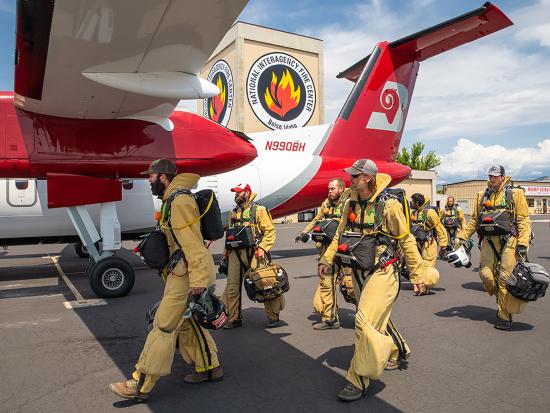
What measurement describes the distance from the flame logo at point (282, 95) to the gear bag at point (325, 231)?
83.8 ft

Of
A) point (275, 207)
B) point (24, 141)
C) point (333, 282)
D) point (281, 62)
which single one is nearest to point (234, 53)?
point (281, 62)

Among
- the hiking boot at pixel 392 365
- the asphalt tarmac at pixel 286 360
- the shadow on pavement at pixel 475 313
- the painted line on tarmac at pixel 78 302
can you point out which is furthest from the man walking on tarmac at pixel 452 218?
the painted line on tarmac at pixel 78 302

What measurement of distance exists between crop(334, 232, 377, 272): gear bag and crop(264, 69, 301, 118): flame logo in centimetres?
2777

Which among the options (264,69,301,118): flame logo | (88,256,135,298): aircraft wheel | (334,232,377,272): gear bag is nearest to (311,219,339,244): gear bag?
(334,232,377,272): gear bag

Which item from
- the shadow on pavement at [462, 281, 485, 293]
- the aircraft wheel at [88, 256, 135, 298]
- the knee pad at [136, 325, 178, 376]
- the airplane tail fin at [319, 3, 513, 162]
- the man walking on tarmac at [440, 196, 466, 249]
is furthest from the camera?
→ the man walking on tarmac at [440, 196, 466, 249]

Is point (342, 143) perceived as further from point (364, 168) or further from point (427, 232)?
point (364, 168)

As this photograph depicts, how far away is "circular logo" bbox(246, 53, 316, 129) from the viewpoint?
3031cm

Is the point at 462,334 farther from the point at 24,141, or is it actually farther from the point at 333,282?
the point at 24,141

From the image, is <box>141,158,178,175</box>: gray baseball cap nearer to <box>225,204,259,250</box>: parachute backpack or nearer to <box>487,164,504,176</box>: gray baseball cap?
<box>225,204,259,250</box>: parachute backpack

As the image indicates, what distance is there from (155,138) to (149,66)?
2.55 metres

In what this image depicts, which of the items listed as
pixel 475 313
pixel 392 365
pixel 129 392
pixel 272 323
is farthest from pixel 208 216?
pixel 475 313

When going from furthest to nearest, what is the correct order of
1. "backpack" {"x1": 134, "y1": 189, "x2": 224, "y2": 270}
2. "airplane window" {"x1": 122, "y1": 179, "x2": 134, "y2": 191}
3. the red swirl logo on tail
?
the red swirl logo on tail → "airplane window" {"x1": 122, "y1": 179, "x2": 134, "y2": 191} → "backpack" {"x1": 134, "y1": 189, "x2": 224, "y2": 270}

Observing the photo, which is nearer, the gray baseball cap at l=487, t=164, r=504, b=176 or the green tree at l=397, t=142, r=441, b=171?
the gray baseball cap at l=487, t=164, r=504, b=176

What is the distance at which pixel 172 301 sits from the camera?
367cm
